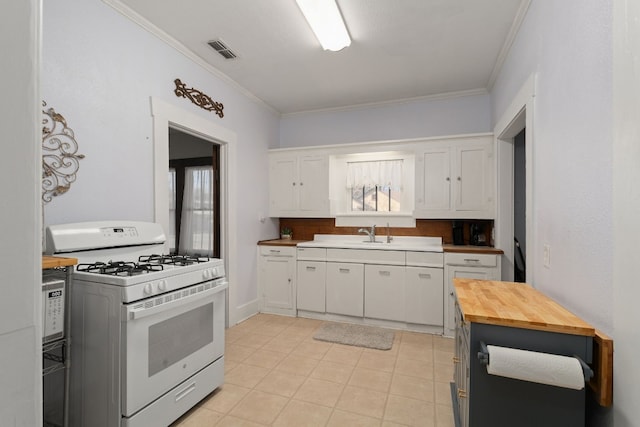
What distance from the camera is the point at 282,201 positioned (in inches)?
167

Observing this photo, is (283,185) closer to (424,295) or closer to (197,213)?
(197,213)

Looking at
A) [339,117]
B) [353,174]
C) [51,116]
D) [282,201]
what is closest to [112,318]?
[51,116]

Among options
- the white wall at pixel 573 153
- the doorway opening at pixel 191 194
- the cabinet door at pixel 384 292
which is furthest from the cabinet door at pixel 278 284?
the white wall at pixel 573 153

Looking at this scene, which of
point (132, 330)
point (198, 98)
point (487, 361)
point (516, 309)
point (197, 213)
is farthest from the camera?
point (197, 213)

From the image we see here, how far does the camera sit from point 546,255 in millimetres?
1742

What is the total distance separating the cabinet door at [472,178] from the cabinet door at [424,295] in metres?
0.87

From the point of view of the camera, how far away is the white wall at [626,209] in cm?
96

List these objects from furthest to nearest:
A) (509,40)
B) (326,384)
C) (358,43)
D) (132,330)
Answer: (358,43) → (509,40) → (326,384) → (132,330)

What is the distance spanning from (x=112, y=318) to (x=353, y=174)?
3292mm

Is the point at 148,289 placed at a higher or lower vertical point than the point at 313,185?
lower

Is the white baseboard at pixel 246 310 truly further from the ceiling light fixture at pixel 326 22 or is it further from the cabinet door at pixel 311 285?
the ceiling light fixture at pixel 326 22

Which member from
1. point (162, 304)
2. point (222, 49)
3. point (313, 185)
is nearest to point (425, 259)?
point (313, 185)

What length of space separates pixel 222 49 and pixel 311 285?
2687mm

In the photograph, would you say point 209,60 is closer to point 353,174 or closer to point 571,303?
point 353,174
